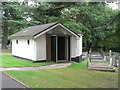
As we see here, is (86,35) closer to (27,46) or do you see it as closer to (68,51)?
(68,51)

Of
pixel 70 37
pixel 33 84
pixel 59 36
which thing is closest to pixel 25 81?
pixel 33 84

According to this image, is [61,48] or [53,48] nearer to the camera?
[53,48]

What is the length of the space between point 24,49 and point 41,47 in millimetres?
2553

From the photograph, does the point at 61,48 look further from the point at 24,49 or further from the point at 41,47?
the point at 24,49

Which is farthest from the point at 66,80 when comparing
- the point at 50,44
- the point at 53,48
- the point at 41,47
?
the point at 50,44

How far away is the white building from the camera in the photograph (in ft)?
49.4

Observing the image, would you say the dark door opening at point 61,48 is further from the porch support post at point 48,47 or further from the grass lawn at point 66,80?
the grass lawn at point 66,80

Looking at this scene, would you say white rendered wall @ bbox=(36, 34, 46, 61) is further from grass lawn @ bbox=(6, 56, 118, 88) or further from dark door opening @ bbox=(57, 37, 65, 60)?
grass lawn @ bbox=(6, 56, 118, 88)

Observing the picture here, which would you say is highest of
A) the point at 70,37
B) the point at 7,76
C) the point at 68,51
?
the point at 70,37

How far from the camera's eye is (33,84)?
295 inches

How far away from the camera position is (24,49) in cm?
1684

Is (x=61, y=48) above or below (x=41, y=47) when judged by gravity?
below

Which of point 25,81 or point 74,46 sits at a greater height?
point 74,46

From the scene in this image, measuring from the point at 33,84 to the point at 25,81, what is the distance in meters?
0.75
